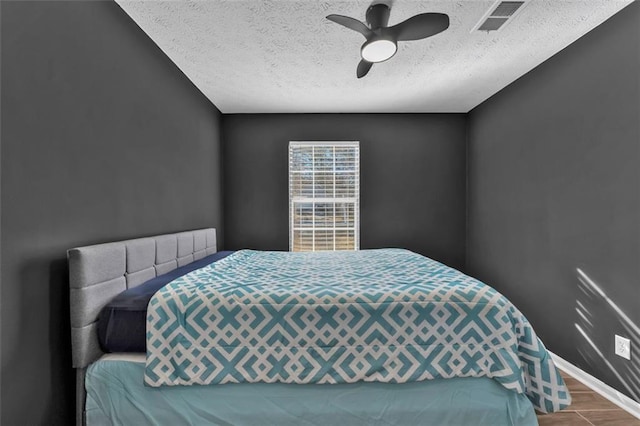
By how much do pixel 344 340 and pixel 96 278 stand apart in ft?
4.05

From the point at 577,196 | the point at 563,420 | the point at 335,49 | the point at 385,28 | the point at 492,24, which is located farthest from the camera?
the point at 335,49

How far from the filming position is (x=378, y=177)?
→ 13.2ft

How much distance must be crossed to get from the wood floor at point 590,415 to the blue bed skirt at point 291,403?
23.0 inches

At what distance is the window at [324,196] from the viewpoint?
13.2ft

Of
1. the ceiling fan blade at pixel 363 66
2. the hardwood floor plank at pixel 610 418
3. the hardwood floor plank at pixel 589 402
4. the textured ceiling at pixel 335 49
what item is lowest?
the hardwood floor plank at pixel 589 402

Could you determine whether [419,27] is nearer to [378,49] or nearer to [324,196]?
[378,49]

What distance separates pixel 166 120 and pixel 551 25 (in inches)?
119

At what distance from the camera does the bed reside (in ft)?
4.67

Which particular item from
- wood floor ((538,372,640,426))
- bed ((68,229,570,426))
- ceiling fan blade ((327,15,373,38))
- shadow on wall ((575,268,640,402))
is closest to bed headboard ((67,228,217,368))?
bed ((68,229,570,426))

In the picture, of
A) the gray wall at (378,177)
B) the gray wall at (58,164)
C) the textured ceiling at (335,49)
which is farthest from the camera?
the gray wall at (378,177)

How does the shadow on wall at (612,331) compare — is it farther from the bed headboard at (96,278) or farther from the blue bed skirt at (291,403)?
the bed headboard at (96,278)

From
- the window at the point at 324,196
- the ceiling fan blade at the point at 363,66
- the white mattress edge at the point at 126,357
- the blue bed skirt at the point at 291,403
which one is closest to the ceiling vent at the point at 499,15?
the ceiling fan blade at the point at 363,66

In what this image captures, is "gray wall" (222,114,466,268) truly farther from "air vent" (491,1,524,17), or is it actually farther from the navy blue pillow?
the navy blue pillow

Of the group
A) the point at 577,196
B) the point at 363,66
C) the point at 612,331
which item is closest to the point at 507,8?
the point at 363,66
